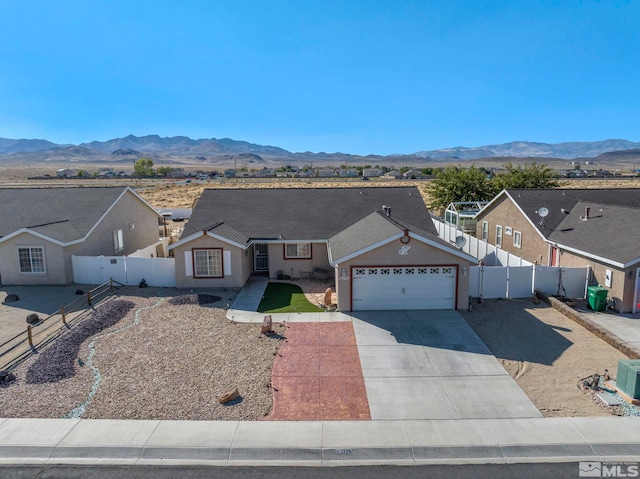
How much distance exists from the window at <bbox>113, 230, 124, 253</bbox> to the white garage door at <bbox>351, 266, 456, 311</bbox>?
52.5ft

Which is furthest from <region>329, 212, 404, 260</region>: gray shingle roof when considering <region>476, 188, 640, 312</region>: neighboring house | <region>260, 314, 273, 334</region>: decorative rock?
<region>476, 188, 640, 312</region>: neighboring house

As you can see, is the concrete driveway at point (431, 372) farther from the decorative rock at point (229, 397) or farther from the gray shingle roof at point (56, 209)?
the gray shingle roof at point (56, 209)

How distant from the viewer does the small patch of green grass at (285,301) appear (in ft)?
60.0

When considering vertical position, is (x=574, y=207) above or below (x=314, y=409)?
above

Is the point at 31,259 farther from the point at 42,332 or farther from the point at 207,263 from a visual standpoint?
the point at 207,263

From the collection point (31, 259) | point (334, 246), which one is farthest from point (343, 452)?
point (31, 259)

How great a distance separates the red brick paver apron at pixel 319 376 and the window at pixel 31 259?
14.1 meters

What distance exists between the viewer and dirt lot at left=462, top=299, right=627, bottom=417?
37.3 ft

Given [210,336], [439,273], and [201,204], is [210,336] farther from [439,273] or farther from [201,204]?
[201,204]

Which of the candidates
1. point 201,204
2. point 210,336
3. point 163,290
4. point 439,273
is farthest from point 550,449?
point 201,204

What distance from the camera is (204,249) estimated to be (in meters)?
21.2

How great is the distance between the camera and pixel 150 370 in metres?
12.9

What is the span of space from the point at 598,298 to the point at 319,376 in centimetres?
1210

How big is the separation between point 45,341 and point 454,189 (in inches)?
1317
